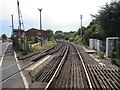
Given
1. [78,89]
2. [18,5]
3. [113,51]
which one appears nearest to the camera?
[78,89]

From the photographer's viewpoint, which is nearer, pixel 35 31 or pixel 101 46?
pixel 101 46

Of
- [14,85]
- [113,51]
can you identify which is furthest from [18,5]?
[14,85]

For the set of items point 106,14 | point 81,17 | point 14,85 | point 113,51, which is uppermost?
point 81,17

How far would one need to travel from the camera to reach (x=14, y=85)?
26.8 ft

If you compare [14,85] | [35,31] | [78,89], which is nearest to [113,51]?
[78,89]

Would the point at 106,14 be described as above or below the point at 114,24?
above

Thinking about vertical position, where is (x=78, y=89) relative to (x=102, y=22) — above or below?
below

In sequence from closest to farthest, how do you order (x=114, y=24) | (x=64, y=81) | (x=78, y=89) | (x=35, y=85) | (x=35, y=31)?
(x=78, y=89) < (x=35, y=85) < (x=64, y=81) < (x=114, y=24) < (x=35, y=31)

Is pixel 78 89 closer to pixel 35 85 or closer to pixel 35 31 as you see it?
pixel 35 85

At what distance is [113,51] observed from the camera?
626 inches

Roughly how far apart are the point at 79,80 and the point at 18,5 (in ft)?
69.5

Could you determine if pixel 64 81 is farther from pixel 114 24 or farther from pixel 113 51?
pixel 114 24

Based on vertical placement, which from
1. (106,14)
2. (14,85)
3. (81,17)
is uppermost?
(81,17)

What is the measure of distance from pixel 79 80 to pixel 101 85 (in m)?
1.41
